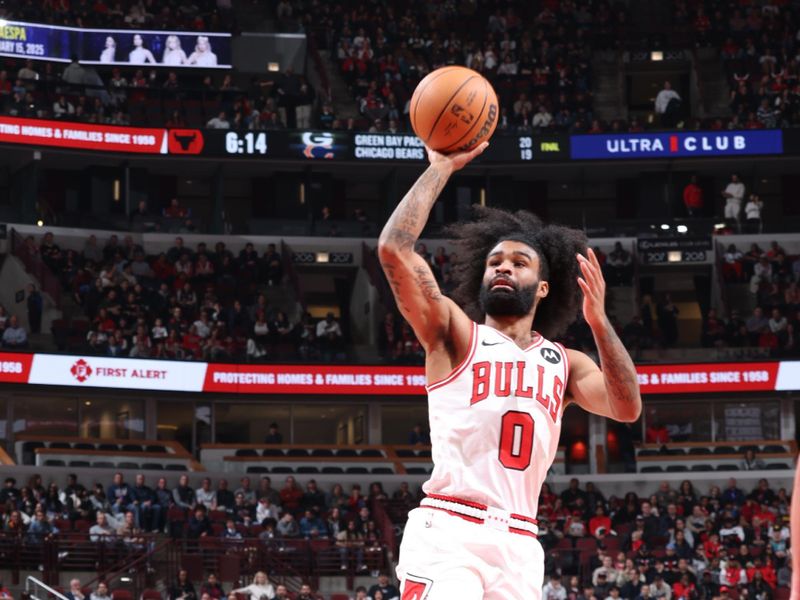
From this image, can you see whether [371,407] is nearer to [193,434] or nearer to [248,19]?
[193,434]

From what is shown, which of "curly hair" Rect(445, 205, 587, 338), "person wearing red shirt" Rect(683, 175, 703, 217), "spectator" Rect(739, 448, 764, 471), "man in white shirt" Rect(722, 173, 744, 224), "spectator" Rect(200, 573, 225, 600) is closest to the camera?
"curly hair" Rect(445, 205, 587, 338)

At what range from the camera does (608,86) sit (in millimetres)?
43438

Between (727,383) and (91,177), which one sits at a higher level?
Result: (91,177)

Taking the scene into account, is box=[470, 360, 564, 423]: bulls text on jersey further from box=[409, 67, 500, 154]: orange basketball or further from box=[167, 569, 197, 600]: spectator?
box=[167, 569, 197, 600]: spectator

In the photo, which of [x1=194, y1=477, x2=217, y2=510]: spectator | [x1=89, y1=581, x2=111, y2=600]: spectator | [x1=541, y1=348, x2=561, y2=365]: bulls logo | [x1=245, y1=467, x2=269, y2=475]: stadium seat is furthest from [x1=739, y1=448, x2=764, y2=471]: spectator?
[x1=541, y1=348, x2=561, y2=365]: bulls logo

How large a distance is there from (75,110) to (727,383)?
17908 millimetres

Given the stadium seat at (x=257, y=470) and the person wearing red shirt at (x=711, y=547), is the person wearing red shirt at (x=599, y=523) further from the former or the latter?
the stadium seat at (x=257, y=470)

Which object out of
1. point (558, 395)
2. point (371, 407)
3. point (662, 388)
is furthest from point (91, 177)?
point (558, 395)

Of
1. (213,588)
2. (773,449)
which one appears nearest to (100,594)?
(213,588)

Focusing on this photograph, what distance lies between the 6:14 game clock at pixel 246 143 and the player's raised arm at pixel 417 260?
3216 centimetres

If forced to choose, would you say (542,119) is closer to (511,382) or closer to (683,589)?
(683,589)

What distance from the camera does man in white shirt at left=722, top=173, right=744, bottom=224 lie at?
129ft

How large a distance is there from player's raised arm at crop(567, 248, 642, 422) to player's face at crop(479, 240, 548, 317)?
28 cm

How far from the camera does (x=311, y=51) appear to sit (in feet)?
141
